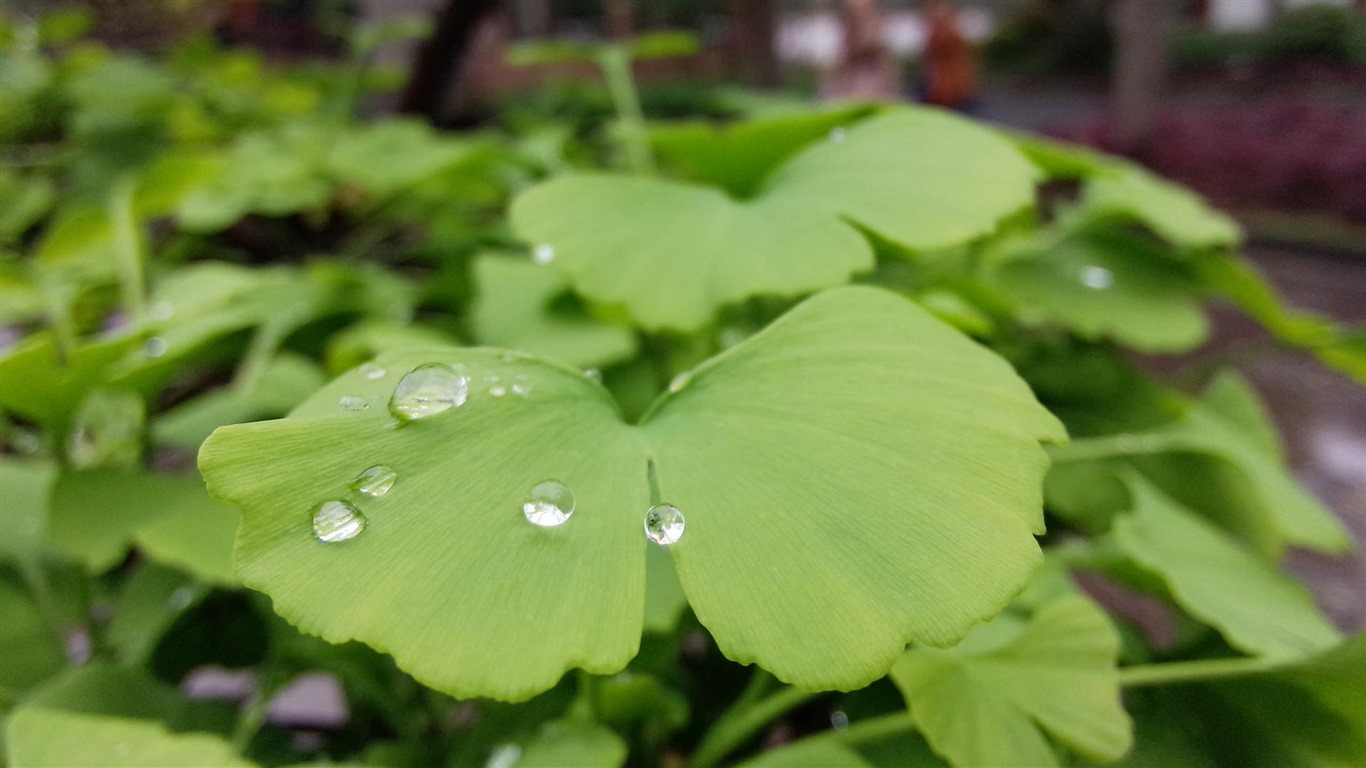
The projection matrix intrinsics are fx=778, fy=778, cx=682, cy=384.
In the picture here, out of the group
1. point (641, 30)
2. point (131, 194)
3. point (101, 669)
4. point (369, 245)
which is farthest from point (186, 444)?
point (641, 30)

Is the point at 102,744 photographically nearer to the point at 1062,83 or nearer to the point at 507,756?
the point at 507,756

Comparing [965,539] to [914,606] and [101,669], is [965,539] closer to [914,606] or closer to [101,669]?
[914,606]

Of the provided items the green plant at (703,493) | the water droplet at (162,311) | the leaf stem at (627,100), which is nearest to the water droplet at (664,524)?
the green plant at (703,493)

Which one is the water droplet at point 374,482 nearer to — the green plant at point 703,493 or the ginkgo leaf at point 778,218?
the green plant at point 703,493

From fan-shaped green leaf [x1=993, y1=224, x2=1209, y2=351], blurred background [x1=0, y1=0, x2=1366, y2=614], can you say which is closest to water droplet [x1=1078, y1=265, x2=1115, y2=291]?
fan-shaped green leaf [x1=993, y1=224, x2=1209, y2=351]

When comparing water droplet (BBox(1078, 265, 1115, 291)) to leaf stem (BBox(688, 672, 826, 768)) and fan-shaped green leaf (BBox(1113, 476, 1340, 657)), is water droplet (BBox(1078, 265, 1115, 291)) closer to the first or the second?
fan-shaped green leaf (BBox(1113, 476, 1340, 657))
